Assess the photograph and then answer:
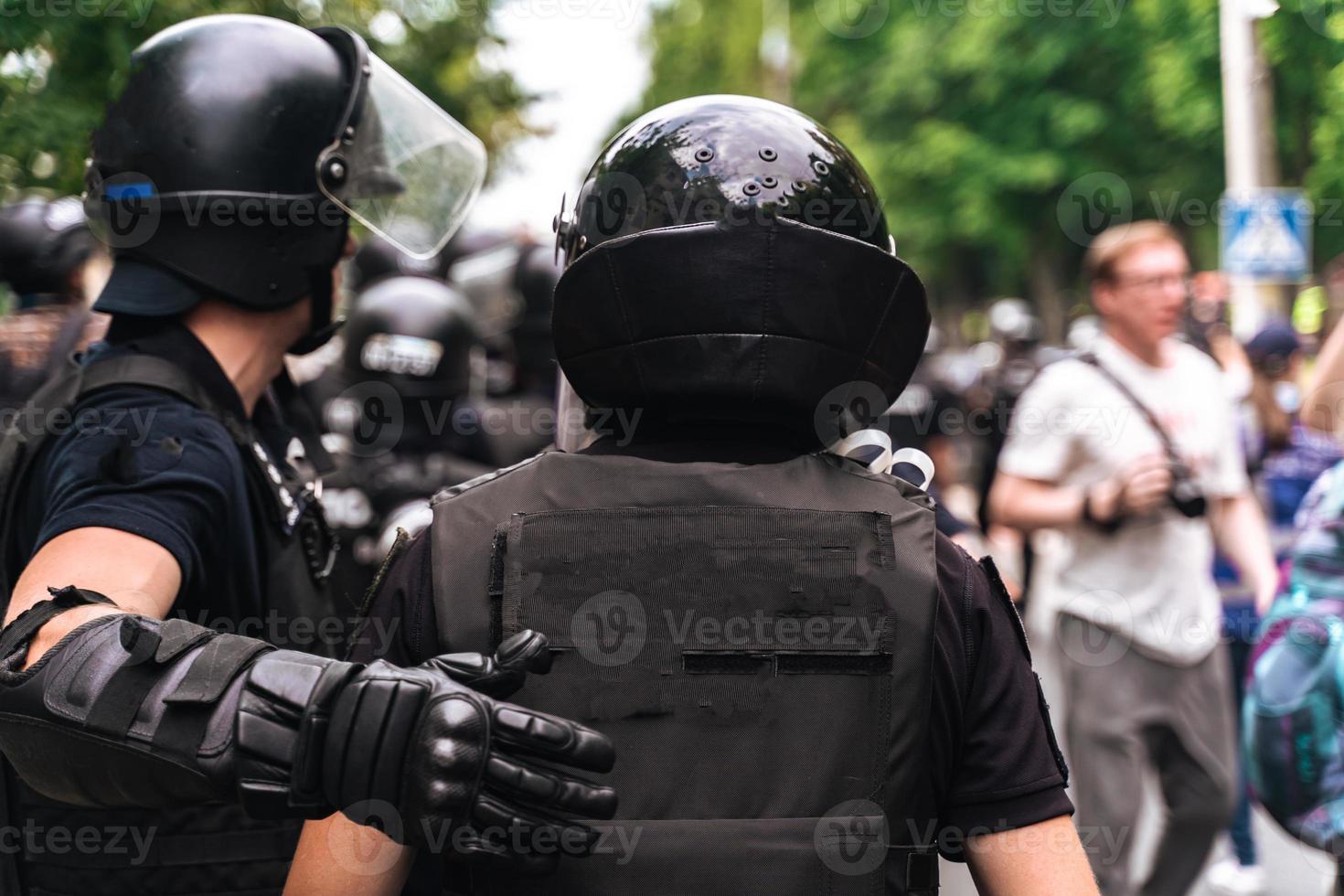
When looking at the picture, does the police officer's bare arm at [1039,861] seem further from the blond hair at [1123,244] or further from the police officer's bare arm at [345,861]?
the blond hair at [1123,244]

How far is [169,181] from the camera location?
2.48 metres

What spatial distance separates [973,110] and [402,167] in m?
25.8

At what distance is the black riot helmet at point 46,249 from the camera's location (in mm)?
4734

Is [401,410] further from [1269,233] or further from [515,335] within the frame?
[1269,233]

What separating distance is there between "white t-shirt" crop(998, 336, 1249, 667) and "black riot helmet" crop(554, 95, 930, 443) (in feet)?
8.81

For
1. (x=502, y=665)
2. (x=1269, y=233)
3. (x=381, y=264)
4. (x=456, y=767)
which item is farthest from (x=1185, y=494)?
(x=381, y=264)

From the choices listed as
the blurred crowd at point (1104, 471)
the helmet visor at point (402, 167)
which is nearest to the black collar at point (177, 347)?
the helmet visor at point (402, 167)

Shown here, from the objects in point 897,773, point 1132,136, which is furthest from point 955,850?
point 1132,136

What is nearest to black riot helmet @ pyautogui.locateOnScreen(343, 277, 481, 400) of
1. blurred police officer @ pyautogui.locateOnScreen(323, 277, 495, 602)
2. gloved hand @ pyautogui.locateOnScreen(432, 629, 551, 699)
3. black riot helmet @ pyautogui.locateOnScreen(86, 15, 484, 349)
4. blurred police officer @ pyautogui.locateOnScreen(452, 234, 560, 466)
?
blurred police officer @ pyautogui.locateOnScreen(323, 277, 495, 602)

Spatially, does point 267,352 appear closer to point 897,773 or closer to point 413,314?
point 897,773

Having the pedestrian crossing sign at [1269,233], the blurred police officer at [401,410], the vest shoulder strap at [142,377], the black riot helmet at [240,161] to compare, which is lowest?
the blurred police officer at [401,410]

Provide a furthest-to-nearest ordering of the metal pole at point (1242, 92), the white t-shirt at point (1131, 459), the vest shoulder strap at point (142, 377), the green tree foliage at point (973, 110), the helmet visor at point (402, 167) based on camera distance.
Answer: the green tree foliage at point (973, 110)
the white t-shirt at point (1131, 459)
the metal pole at point (1242, 92)
the helmet visor at point (402, 167)
the vest shoulder strap at point (142, 377)

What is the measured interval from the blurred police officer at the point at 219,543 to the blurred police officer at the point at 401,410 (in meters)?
2.16

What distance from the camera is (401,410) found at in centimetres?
530
